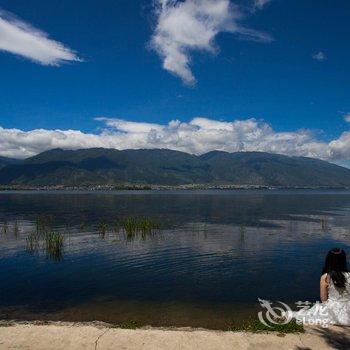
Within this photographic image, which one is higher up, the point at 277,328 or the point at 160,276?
the point at 277,328

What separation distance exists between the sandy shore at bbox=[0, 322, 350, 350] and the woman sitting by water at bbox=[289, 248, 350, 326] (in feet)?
1.54

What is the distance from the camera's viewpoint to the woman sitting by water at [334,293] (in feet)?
46.2

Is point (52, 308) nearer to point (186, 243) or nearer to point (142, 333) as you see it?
point (142, 333)

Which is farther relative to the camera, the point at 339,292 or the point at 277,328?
Result: the point at 277,328

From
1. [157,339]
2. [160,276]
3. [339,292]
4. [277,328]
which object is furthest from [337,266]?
[160,276]

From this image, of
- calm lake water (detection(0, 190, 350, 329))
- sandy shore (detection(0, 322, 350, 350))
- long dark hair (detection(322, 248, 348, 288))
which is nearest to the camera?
long dark hair (detection(322, 248, 348, 288))

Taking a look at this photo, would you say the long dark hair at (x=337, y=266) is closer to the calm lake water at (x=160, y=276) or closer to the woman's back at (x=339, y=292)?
the woman's back at (x=339, y=292)

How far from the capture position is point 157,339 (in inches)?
602

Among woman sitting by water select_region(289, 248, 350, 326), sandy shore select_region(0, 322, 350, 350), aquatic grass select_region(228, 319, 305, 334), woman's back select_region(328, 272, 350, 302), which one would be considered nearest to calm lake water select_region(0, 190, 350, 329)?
aquatic grass select_region(228, 319, 305, 334)

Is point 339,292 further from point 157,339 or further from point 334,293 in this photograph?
point 157,339

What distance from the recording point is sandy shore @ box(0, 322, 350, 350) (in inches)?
571

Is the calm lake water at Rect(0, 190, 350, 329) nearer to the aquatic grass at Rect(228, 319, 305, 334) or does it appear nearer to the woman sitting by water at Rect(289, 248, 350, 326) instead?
the aquatic grass at Rect(228, 319, 305, 334)

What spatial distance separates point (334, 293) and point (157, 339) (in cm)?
713

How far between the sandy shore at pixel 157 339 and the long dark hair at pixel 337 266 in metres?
2.25
